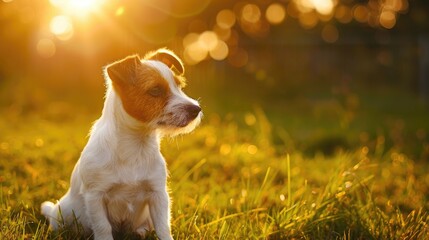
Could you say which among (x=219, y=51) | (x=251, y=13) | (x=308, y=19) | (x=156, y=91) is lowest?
(x=219, y=51)

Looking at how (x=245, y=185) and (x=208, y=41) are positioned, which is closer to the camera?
(x=245, y=185)

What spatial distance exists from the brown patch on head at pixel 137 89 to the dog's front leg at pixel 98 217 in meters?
0.61

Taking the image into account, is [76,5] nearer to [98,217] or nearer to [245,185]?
[245,185]

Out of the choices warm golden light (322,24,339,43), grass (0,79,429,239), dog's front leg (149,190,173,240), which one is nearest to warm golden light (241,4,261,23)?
warm golden light (322,24,339,43)

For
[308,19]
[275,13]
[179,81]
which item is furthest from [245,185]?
[308,19]

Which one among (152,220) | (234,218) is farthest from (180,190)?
(152,220)

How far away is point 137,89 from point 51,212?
4.14ft

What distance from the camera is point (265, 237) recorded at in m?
4.22

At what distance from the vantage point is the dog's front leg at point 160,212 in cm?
407

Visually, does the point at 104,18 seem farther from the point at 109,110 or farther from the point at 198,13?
the point at 109,110

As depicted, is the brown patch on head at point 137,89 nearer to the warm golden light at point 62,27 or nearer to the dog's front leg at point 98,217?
the dog's front leg at point 98,217

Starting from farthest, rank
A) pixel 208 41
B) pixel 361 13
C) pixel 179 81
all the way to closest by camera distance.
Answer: pixel 361 13
pixel 208 41
pixel 179 81

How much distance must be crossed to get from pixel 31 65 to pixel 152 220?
1417cm

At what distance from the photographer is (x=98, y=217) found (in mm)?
3990
